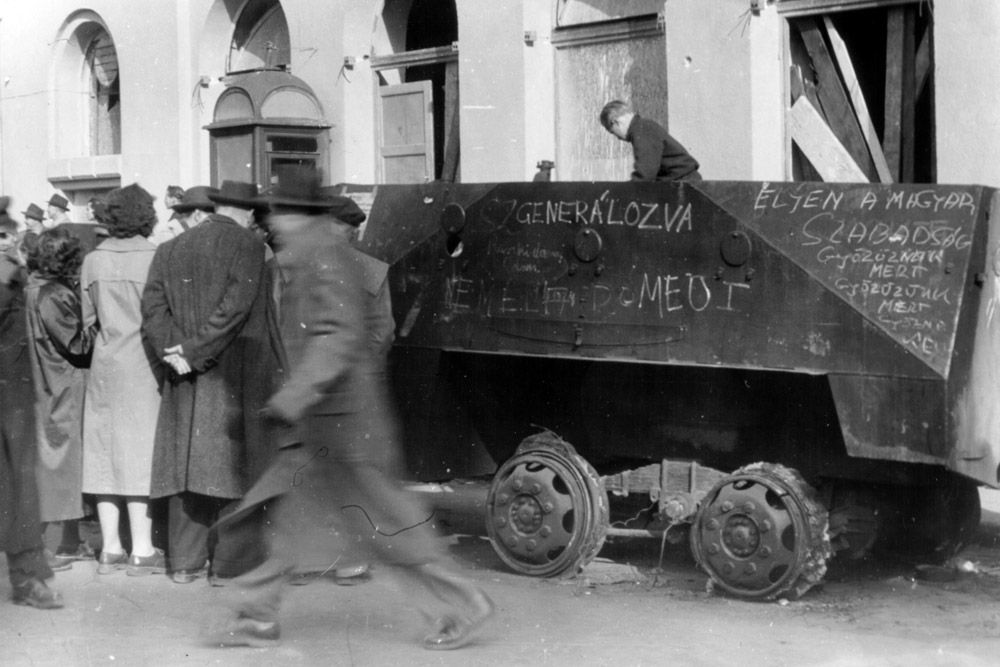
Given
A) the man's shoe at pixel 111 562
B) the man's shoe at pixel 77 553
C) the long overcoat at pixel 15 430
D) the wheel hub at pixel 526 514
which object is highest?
the long overcoat at pixel 15 430

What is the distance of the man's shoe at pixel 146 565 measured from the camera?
7602 millimetres

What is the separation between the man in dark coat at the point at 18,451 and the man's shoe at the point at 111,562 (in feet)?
2.50

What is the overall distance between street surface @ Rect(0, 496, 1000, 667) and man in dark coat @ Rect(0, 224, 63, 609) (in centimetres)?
20

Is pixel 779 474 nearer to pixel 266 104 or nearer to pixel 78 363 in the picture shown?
pixel 78 363

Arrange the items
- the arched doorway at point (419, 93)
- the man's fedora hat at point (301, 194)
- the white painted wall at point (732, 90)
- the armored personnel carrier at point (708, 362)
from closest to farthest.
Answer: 1. the man's fedora hat at point (301, 194)
2. the armored personnel carrier at point (708, 362)
3. the white painted wall at point (732, 90)
4. the arched doorway at point (419, 93)

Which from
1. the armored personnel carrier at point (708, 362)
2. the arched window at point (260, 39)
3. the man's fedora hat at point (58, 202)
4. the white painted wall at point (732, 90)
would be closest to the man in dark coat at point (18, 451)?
the armored personnel carrier at point (708, 362)

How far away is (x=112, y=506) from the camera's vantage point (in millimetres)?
7742

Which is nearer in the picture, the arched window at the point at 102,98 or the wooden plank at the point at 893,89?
the wooden plank at the point at 893,89

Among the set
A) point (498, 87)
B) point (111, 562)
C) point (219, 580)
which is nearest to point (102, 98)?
point (498, 87)

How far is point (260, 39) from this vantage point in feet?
52.2

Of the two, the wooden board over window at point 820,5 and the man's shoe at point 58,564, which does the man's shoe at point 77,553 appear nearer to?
the man's shoe at point 58,564

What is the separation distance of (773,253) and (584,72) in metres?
6.21

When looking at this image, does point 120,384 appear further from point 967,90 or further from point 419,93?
point 419,93

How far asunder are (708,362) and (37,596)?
316 centimetres
